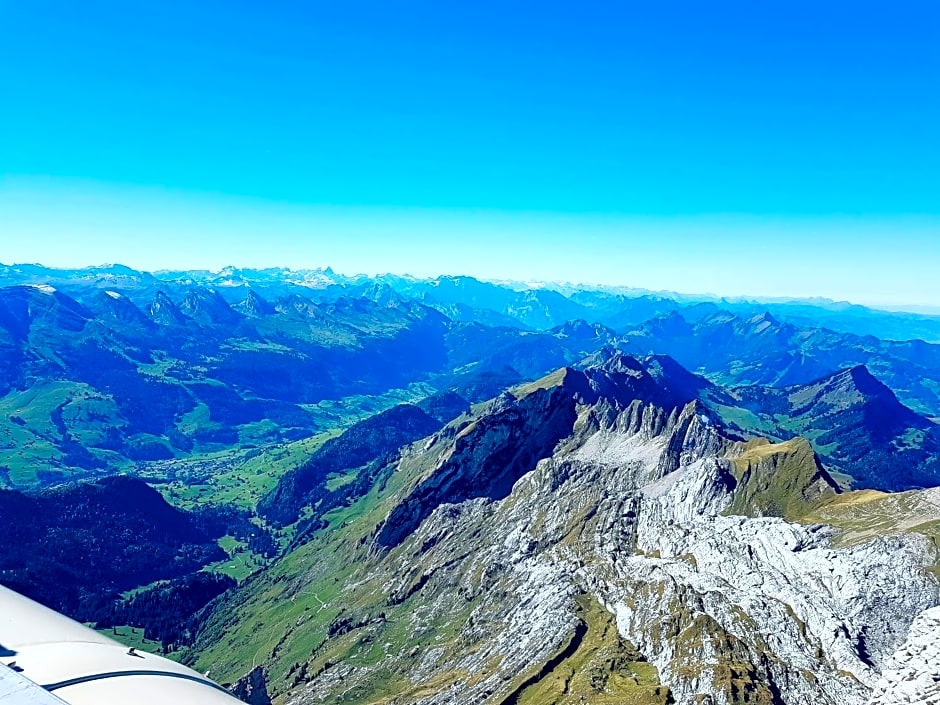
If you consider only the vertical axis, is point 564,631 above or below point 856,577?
below

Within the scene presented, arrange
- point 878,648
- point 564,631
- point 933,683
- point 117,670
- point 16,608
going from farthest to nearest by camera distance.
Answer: point 564,631 → point 878,648 → point 933,683 → point 16,608 → point 117,670

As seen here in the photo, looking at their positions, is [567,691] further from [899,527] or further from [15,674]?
[15,674]

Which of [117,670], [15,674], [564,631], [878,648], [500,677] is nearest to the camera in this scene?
[15,674]

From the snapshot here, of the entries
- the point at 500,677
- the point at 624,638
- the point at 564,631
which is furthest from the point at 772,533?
the point at 500,677

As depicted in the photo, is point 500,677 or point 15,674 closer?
point 15,674

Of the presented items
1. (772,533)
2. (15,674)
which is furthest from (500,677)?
(15,674)

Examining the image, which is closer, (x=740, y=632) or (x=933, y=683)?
(x=933, y=683)

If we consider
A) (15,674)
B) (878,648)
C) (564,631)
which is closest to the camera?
(15,674)

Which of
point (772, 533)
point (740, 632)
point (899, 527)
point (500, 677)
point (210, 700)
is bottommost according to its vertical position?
point (500, 677)

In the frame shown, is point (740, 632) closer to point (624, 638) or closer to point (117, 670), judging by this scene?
point (624, 638)
